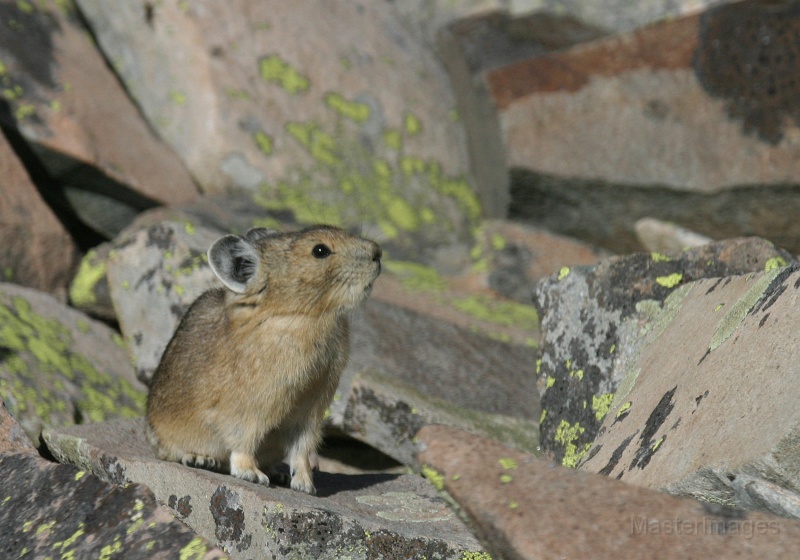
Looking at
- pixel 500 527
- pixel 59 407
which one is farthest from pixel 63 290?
pixel 500 527

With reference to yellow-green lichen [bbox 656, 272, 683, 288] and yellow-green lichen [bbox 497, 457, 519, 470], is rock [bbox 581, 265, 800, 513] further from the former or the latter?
yellow-green lichen [bbox 497, 457, 519, 470]

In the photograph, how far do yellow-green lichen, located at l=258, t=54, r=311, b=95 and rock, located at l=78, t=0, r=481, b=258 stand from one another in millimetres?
13

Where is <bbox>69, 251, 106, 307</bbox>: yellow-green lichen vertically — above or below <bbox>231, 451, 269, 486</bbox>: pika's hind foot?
below

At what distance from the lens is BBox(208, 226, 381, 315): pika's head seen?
243 inches

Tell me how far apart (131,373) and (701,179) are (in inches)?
224

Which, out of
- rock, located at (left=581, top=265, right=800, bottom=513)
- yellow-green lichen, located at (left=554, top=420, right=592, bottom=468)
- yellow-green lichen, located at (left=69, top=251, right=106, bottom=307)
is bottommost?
yellow-green lichen, located at (left=69, top=251, right=106, bottom=307)

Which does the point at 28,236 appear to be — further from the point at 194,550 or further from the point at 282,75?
the point at 194,550

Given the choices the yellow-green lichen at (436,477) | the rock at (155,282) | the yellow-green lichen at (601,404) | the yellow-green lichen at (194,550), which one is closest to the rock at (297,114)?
the rock at (155,282)

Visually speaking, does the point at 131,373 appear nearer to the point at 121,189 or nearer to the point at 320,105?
the point at 121,189

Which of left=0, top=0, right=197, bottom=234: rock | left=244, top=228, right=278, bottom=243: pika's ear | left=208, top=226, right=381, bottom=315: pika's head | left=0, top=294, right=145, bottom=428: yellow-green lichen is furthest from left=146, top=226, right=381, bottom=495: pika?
left=0, top=0, right=197, bottom=234: rock

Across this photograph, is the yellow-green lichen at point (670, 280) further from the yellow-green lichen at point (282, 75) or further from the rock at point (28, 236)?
the yellow-green lichen at point (282, 75)

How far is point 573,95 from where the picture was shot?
11.2 m

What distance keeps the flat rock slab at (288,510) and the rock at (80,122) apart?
4.35 metres

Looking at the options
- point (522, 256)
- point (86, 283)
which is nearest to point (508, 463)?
point (86, 283)
